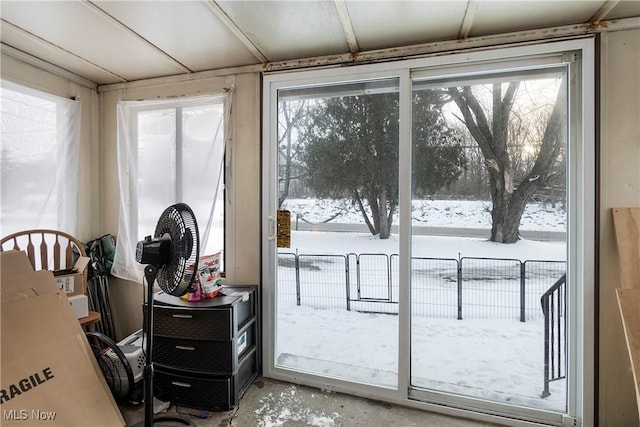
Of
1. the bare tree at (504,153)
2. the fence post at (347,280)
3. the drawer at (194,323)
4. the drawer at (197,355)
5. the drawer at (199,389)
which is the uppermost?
the bare tree at (504,153)

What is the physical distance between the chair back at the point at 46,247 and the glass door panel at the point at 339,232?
153 cm

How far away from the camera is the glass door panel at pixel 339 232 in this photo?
1.99 metres

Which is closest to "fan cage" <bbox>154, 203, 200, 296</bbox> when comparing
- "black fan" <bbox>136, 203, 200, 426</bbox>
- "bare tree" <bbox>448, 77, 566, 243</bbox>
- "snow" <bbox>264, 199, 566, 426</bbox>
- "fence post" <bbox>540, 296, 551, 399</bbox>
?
"black fan" <bbox>136, 203, 200, 426</bbox>

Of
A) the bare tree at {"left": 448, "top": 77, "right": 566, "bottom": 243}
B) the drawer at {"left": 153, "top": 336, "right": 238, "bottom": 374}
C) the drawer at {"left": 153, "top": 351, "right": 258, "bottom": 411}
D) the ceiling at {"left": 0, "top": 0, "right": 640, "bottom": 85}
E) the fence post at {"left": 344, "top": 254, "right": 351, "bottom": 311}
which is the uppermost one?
the ceiling at {"left": 0, "top": 0, "right": 640, "bottom": 85}

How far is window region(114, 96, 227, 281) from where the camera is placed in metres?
2.25

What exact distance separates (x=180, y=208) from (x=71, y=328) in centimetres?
91

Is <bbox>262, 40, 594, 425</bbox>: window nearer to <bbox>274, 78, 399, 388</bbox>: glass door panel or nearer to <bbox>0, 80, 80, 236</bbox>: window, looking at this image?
<bbox>274, 78, 399, 388</bbox>: glass door panel

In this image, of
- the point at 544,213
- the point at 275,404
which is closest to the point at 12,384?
the point at 275,404

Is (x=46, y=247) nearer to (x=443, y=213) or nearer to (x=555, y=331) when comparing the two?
(x=443, y=213)

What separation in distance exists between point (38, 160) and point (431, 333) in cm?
304

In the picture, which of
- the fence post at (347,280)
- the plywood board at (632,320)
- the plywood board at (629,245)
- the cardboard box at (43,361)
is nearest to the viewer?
the cardboard box at (43,361)

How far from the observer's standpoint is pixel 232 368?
5.92ft

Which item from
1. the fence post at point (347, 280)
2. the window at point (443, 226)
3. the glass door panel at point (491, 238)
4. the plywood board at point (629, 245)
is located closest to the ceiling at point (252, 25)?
the window at point (443, 226)

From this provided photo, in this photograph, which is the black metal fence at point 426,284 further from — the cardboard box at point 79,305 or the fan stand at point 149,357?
the cardboard box at point 79,305
